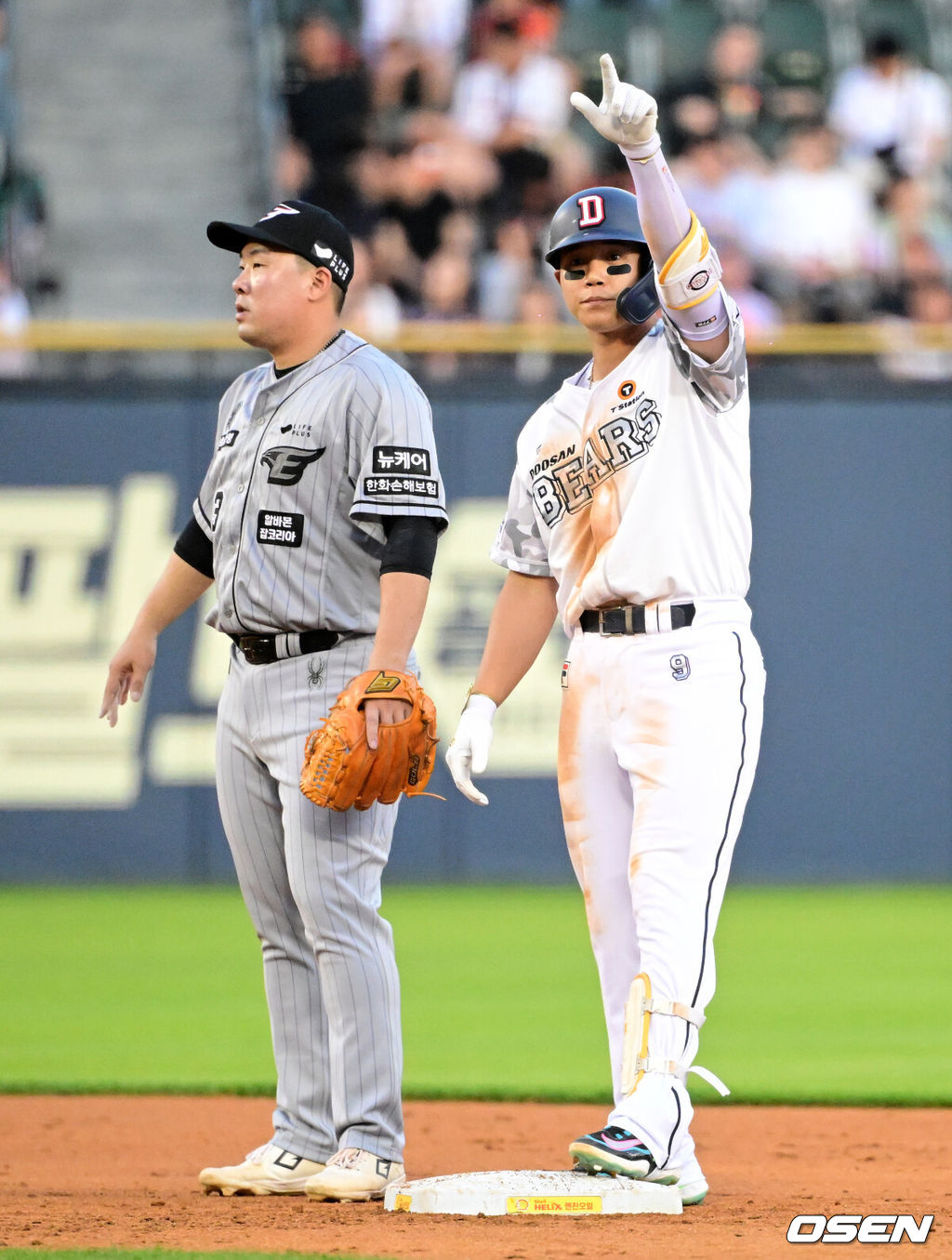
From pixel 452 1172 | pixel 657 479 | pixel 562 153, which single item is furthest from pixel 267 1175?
pixel 562 153

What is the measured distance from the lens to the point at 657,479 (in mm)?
4172

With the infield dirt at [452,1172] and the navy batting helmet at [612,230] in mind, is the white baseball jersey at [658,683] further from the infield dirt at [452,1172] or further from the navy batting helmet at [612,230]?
the infield dirt at [452,1172]

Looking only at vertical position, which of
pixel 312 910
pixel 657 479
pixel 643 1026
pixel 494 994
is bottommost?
pixel 494 994

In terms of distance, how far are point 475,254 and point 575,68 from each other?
8.96ft

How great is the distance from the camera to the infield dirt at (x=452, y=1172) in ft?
12.1

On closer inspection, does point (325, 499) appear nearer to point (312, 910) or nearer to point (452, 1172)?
point (312, 910)

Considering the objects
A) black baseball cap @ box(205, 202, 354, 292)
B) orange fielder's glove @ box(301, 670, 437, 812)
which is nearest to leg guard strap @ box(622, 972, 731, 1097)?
orange fielder's glove @ box(301, 670, 437, 812)

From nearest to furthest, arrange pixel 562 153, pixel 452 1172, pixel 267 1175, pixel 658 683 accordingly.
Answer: pixel 658 683 < pixel 267 1175 < pixel 452 1172 < pixel 562 153

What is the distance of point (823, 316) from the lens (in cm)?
1200

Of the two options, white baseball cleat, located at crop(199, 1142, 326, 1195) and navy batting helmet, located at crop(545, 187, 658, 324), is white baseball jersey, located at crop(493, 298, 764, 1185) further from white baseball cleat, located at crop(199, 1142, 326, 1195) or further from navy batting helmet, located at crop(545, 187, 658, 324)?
Result: white baseball cleat, located at crop(199, 1142, 326, 1195)

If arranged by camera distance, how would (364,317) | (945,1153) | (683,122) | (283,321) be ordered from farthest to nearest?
(683,122)
(364,317)
(945,1153)
(283,321)

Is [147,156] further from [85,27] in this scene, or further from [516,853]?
[516,853]

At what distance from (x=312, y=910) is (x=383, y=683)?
52cm

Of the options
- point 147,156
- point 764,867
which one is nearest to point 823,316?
point 764,867
